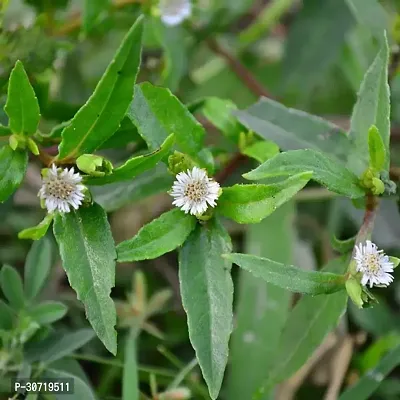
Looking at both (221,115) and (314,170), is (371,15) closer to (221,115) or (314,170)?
(221,115)

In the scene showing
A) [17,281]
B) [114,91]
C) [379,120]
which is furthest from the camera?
[17,281]

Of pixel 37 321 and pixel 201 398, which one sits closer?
pixel 37 321

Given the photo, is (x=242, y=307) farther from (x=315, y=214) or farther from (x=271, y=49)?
(x=271, y=49)

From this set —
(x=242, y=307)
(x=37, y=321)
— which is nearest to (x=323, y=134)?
(x=242, y=307)

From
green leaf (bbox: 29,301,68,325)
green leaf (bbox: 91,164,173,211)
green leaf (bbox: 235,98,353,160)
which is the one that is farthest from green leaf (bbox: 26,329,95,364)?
green leaf (bbox: 235,98,353,160)

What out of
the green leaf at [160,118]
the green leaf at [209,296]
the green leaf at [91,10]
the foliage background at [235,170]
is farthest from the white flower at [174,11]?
the green leaf at [209,296]

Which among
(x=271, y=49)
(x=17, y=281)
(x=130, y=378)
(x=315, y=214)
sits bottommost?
(x=130, y=378)

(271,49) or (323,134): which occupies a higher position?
(271,49)
